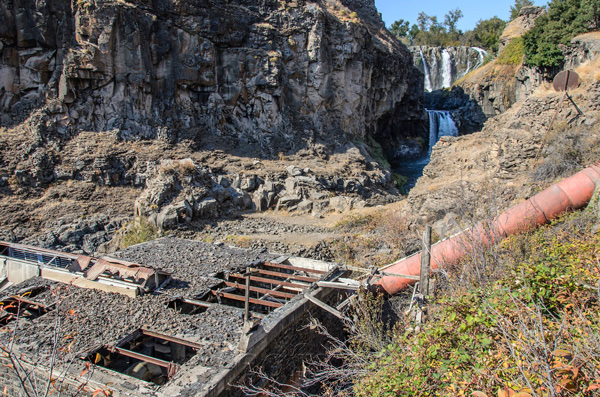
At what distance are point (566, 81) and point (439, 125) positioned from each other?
88.7 feet

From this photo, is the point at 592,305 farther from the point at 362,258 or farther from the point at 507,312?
the point at 362,258

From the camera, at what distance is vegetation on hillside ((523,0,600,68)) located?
19.9 m

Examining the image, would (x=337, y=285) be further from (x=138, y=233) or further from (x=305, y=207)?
(x=305, y=207)

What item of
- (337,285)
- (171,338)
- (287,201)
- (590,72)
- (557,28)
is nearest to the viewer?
(171,338)

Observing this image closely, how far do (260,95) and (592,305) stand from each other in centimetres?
2058

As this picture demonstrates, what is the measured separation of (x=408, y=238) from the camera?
1247 centimetres

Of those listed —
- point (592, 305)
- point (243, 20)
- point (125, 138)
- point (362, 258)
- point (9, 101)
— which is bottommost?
point (362, 258)

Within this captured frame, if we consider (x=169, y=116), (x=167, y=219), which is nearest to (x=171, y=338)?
(x=167, y=219)

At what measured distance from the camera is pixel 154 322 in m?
7.22

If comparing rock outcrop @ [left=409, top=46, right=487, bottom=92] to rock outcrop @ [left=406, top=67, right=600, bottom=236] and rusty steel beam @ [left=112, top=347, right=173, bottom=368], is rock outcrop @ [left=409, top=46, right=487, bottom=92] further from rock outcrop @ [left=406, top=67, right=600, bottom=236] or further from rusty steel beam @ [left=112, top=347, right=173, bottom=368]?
rusty steel beam @ [left=112, top=347, right=173, bottom=368]

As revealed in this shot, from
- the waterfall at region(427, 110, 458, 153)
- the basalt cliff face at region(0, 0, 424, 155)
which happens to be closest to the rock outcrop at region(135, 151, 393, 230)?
the basalt cliff face at region(0, 0, 424, 155)

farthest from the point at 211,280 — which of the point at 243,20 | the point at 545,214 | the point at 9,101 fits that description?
the point at 243,20

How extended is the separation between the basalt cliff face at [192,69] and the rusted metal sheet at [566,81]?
1388 cm

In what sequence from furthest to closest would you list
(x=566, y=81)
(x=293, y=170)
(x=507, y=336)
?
(x=293, y=170), (x=566, y=81), (x=507, y=336)
